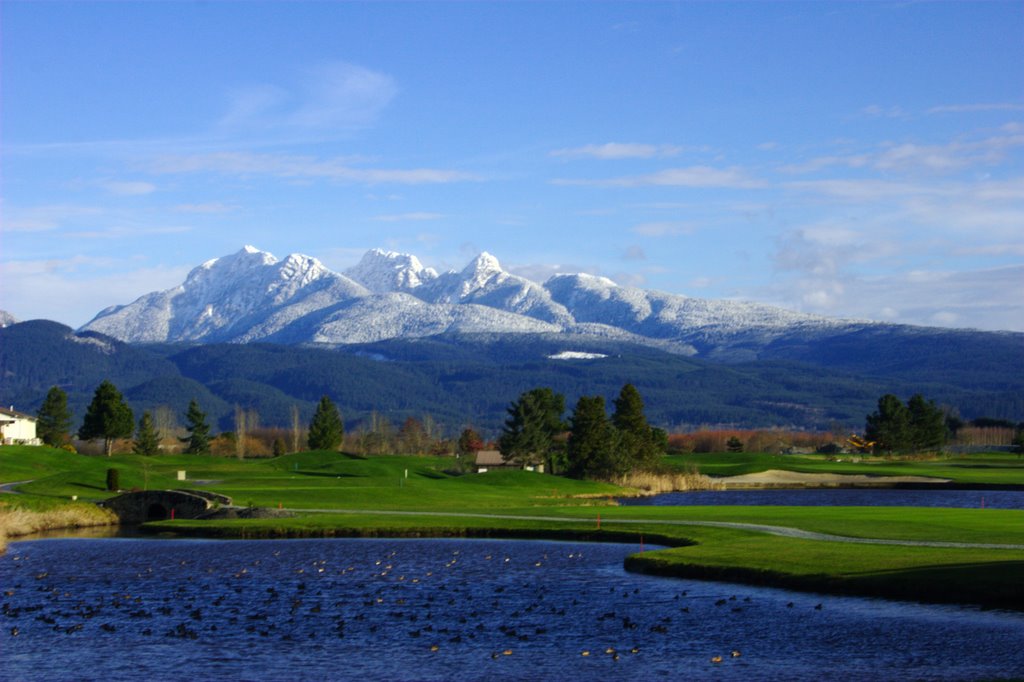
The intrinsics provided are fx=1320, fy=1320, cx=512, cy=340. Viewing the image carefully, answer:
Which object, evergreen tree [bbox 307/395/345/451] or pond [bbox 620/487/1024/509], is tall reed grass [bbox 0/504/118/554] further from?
evergreen tree [bbox 307/395/345/451]

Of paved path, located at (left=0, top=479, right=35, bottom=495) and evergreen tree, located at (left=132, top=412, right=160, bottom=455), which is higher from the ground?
evergreen tree, located at (left=132, top=412, right=160, bottom=455)

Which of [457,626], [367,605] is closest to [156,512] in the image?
[367,605]

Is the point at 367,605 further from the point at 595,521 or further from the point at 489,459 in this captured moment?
the point at 489,459

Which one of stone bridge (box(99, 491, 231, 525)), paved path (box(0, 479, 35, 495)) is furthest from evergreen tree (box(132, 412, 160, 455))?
stone bridge (box(99, 491, 231, 525))

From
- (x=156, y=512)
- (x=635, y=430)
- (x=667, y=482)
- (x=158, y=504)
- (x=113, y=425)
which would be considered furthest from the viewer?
(x=113, y=425)

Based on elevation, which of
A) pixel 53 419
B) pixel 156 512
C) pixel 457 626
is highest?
pixel 53 419

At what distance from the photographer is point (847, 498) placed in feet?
387

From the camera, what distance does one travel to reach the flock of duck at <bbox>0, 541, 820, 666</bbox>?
39.1 metres

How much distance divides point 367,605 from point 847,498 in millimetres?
80681

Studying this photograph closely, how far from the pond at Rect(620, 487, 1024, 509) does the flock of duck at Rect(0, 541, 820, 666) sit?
47507mm

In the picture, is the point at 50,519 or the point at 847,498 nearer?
the point at 50,519

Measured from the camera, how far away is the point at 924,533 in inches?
2399

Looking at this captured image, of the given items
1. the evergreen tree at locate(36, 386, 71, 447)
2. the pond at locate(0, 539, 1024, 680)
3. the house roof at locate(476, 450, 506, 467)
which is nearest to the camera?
the pond at locate(0, 539, 1024, 680)

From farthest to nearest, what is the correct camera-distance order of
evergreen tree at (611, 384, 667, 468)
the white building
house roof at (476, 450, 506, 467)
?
1. house roof at (476, 450, 506, 467)
2. the white building
3. evergreen tree at (611, 384, 667, 468)
